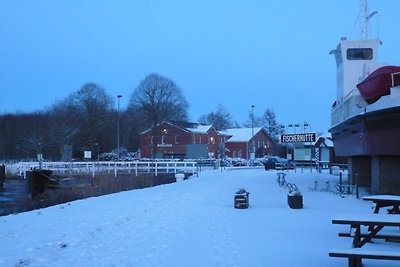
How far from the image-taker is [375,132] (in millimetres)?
18859

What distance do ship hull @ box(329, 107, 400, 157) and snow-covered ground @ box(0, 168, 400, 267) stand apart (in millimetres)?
2493

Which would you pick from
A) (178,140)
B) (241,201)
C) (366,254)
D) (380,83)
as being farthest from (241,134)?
(366,254)

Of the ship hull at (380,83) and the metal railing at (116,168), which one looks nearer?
the ship hull at (380,83)

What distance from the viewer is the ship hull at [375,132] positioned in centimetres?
1741

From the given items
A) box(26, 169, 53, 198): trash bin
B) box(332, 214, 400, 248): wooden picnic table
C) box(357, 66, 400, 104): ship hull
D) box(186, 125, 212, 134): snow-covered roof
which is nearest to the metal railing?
box(26, 169, 53, 198): trash bin

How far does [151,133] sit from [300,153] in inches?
1747

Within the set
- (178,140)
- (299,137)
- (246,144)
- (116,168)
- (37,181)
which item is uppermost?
(178,140)

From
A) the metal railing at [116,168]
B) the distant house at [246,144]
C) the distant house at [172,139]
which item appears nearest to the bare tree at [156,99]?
the distant house at [172,139]

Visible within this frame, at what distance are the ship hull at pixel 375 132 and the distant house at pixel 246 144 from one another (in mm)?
76508

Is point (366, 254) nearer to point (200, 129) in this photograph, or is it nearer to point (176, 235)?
point (176, 235)

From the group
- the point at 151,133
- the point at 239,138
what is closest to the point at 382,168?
the point at 151,133

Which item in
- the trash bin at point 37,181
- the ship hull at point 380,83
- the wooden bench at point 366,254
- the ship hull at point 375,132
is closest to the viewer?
the wooden bench at point 366,254

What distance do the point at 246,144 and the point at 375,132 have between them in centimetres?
8215

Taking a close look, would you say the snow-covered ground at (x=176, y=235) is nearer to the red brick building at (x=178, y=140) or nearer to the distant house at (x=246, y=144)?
the red brick building at (x=178, y=140)
